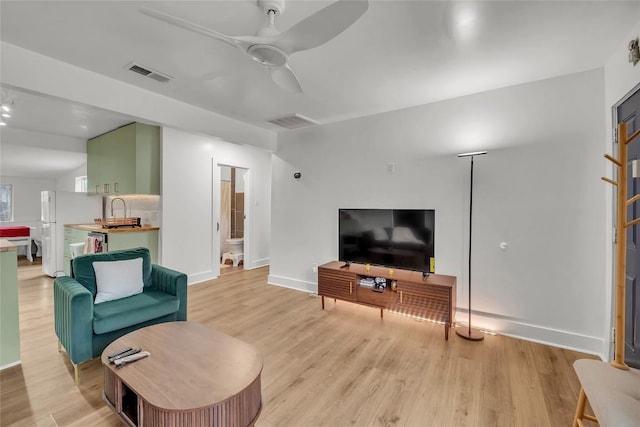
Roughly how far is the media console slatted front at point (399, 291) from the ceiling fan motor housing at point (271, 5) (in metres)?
2.63

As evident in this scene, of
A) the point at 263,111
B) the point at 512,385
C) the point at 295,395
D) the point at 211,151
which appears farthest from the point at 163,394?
the point at 211,151

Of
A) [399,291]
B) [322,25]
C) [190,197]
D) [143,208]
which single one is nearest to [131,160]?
[143,208]

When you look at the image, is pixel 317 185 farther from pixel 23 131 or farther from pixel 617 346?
pixel 23 131

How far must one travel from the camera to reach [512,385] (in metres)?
2.09

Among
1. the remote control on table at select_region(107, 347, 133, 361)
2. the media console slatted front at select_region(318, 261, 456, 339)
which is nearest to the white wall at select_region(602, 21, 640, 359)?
the media console slatted front at select_region(318, 261, 456, 339)

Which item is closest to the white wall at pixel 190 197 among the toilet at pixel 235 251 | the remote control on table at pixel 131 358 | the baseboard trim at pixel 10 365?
the toilet at pixel 235 251

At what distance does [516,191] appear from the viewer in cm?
285

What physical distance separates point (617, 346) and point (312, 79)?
296cm

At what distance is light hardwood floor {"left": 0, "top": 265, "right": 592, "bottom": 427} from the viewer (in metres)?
1.78

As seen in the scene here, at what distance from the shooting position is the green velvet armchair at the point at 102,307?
6.75 ft

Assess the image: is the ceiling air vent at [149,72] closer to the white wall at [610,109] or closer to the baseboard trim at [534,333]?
the white wall at [610,109]

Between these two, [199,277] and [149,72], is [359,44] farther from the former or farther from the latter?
[199,277]

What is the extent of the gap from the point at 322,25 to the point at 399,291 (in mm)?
2567

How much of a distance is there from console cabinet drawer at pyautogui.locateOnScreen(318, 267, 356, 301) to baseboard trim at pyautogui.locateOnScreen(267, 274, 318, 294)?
2.37 ft
